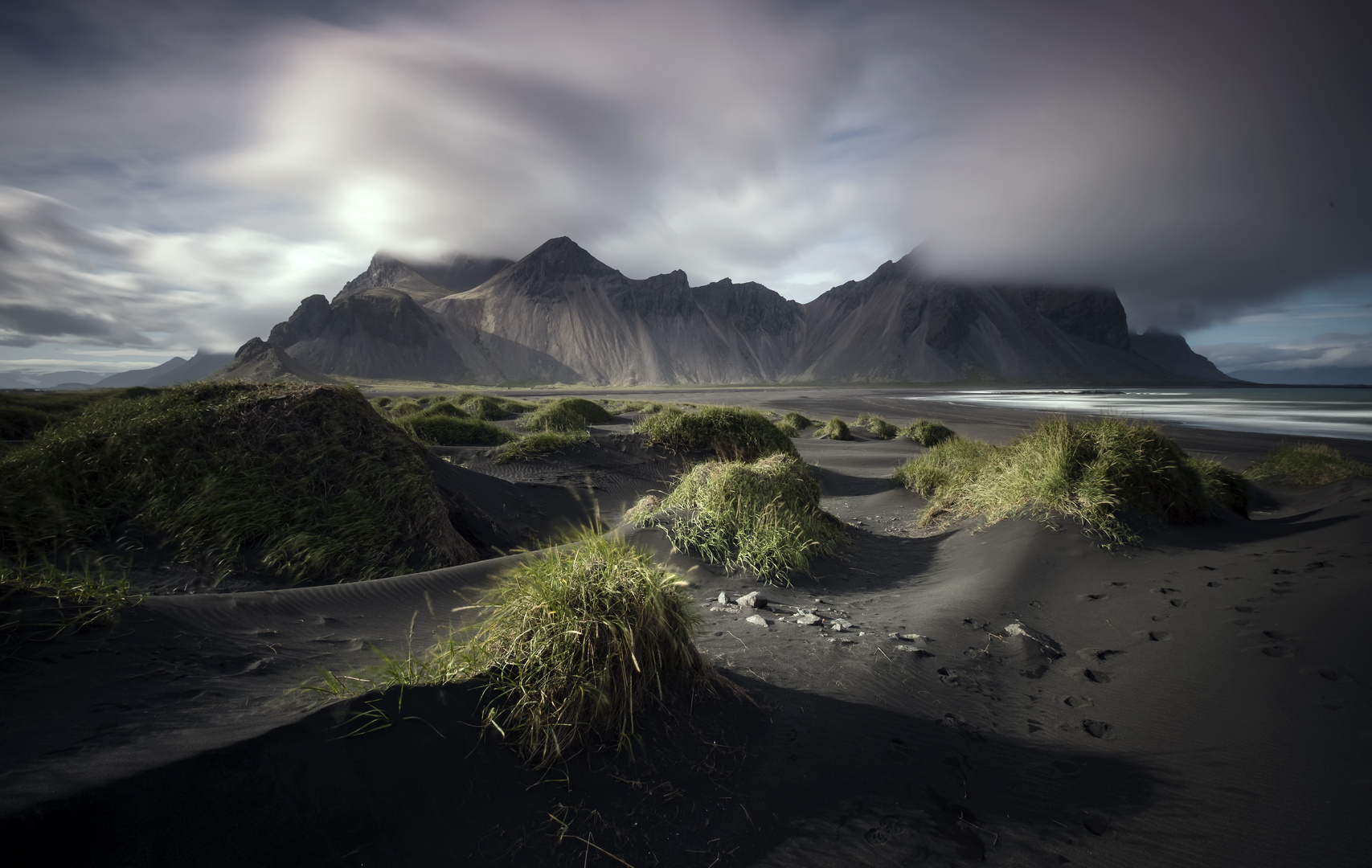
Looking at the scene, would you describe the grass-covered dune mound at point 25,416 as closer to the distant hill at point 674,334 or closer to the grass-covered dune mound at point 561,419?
the grass-covered dune mound at point 561,419

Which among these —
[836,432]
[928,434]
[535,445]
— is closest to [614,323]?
[836,432]

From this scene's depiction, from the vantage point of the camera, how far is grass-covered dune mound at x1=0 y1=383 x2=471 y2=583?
186 inches

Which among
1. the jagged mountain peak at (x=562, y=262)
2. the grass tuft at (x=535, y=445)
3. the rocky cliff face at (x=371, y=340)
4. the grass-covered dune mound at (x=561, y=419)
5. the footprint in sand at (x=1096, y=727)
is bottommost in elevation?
the footprint in sand at (x=1096, y=727)

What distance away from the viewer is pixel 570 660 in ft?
8.73

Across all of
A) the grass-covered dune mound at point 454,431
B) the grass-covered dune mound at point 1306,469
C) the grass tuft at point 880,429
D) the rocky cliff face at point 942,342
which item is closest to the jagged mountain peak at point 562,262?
the rocky cliff face at point 942,342

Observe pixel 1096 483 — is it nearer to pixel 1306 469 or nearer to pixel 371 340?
pixel 1306 469

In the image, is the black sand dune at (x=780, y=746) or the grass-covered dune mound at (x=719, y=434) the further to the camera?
the grass-covered dune mound at (x=719, y=434)

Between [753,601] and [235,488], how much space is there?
502cm

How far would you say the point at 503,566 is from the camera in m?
5.62

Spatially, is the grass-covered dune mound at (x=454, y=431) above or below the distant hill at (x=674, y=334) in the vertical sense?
below

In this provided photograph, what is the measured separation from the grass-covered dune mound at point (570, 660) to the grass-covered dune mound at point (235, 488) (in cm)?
308

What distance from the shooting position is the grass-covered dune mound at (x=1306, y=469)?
39.3ft

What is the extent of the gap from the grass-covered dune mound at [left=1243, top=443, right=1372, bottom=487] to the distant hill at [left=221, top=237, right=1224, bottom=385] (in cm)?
13614

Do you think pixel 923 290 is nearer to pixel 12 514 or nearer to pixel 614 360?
pixel 614 360
